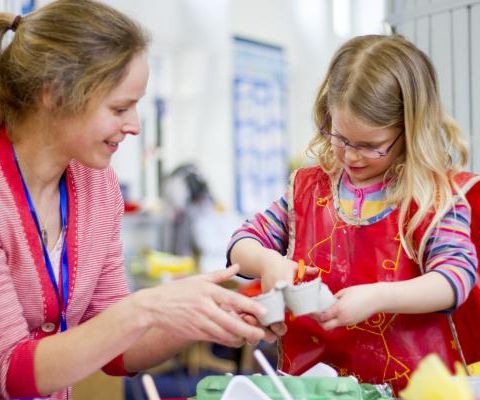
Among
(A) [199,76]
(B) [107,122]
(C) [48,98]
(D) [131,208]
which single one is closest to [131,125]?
(B) [107,122]

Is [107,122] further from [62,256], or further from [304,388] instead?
[304,388]

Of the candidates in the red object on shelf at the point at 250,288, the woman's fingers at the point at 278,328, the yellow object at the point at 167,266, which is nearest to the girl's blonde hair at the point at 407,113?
the woman's fingers at the point at 278,328

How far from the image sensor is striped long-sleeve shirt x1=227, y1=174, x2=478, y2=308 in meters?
1.48

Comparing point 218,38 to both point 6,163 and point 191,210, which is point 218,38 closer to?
point 191,210

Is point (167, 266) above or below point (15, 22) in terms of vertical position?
below

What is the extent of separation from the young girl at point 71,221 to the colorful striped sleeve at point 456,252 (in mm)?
392

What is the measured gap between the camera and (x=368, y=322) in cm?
158

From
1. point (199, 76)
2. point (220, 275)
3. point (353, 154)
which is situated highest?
point (199, 76)

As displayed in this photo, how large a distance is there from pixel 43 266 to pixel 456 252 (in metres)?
0.85

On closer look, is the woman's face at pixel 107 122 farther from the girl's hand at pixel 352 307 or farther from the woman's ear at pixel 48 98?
the girl's hand at pixel 352 307

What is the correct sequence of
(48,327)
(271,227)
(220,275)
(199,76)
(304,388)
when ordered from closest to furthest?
(304,388)
(220,275)
(48,327)
(271,227)
(199,76)

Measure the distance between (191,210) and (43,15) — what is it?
4.72 metres

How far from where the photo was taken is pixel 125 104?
Result: 60.6 inches

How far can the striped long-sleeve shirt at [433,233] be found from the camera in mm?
1482
